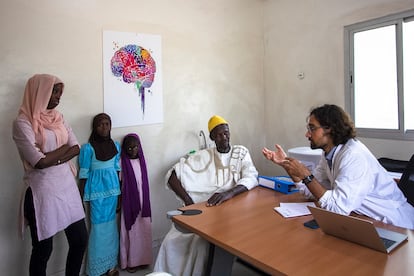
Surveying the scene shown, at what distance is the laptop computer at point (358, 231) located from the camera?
3.99ft

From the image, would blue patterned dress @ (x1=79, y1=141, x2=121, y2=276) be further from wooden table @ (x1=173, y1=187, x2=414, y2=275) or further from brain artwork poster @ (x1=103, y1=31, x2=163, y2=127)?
wooden table @ (x1=173, y1=187, x2=414, y2=275)

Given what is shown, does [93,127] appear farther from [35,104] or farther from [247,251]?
[247,251]

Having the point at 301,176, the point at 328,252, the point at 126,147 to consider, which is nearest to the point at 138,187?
the point at 126,147

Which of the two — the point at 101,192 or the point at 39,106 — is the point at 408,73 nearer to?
the point at 101,192

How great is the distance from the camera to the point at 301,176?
1.73 metres

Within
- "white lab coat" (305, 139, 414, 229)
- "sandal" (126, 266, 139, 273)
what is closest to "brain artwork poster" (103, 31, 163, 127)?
"sandal" (126, 266, 139, 273)

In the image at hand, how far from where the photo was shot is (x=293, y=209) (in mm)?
1768

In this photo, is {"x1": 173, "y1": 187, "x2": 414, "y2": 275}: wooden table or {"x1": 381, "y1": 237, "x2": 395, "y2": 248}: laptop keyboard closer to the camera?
{"x1": 173, "y1": 187, "x2": 414, "y2": 275}: wooden table

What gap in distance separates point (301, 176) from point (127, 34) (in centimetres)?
198

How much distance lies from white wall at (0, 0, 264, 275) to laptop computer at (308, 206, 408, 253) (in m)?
1.94

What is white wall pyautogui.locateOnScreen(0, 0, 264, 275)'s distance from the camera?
2.30 metres

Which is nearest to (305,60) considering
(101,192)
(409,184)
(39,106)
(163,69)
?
(163,69)

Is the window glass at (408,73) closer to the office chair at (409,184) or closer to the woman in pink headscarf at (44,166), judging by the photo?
the office chair at (409,184)

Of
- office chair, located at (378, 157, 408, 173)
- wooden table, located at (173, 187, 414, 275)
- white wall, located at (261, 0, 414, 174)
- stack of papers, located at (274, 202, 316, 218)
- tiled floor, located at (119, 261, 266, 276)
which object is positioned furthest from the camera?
white wall, located at (261, 0, 414, 174)
